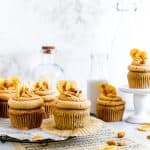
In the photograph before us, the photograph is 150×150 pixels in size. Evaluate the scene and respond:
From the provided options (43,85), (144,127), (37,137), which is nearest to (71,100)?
(37,137)

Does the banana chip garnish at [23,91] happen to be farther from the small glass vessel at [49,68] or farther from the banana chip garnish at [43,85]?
the small glass vessel at [49,68]

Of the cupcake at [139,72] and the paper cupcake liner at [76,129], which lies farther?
the cupcake at [139,72]

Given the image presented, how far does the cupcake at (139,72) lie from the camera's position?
1.46 m

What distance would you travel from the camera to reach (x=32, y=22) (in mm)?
1674

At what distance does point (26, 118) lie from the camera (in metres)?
1.27

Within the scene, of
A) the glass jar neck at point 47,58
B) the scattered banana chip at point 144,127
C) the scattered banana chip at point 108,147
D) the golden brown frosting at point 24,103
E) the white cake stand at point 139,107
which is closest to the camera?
the scattered banana chip at point 108,147

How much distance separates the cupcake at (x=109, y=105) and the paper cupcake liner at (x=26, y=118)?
0.95 feet

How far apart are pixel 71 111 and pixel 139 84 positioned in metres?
0.39

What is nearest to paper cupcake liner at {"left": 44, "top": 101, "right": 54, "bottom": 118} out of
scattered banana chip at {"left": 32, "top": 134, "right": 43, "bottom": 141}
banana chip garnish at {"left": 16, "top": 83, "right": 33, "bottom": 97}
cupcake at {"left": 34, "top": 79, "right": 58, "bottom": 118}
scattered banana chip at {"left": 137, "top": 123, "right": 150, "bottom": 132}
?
cupcake at {"left": 34, "top": 79, "right": 58, "bottom": 118}

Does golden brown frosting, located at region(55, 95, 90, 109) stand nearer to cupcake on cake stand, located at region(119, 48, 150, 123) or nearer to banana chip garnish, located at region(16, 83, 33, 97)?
banana chip garnish, located at region(16, 83, 33, 97)

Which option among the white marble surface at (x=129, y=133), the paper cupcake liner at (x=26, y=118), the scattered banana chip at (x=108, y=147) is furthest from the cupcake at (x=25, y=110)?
the scattered banana chip at (x=108, y=147)

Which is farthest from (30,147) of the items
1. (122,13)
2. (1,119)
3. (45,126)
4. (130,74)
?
(122,13)

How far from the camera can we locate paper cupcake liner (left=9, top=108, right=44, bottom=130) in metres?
1.27

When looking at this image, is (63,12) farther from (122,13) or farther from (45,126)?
(45,126)
